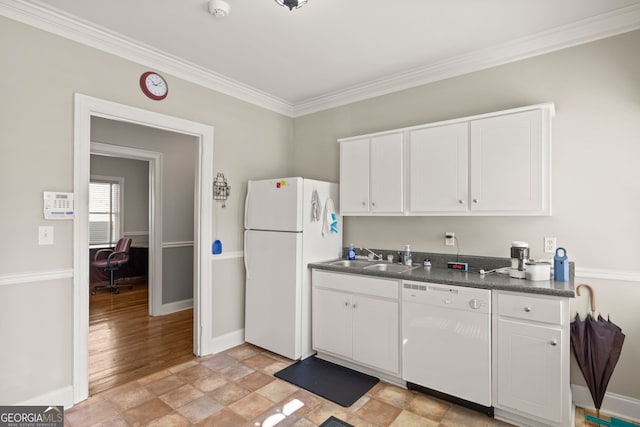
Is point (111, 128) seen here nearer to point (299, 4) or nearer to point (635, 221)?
point (299, 4)

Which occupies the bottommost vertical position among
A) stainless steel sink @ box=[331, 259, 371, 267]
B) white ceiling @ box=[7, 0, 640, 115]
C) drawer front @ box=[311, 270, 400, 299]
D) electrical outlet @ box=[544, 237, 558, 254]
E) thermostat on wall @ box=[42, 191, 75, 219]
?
drawer front @ box=[311, 270, 400, 299]

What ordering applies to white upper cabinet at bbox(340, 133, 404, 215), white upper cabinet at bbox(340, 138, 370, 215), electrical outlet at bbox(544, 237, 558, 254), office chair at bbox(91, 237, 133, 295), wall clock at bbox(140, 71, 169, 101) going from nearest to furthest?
electrical outlet at bbox(544, 237, 558, 254) < wall clock at bbox(140, 71, 169, 101) < white upper cabinet at bbox(340, 133, 404, 215) < white upper cabinet at bbox(340, 138, 370, 215) < office chair at bbox(91, 237, 133, 295)

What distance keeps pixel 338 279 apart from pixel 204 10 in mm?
2310

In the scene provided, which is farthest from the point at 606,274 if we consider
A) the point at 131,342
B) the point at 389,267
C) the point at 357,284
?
the point at 131,342

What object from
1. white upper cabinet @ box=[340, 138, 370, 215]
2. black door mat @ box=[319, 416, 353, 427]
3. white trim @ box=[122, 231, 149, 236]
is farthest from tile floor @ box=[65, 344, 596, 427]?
white trim @ box=[122, 231, 149, 236]

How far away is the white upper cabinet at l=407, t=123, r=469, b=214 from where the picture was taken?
2.70 m

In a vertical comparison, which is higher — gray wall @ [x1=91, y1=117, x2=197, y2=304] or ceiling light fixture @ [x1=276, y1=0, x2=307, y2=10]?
ceiling light fixture @ [x1=276, y1=0, x2=307, y2=10]

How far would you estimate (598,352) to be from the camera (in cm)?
223

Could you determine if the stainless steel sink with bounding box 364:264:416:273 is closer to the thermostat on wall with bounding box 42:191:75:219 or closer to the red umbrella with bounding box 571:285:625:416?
the red umbrella with bounding box 571:285:625:416

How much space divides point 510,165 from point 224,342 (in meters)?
3.06

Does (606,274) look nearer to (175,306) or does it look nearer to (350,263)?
(350,263)

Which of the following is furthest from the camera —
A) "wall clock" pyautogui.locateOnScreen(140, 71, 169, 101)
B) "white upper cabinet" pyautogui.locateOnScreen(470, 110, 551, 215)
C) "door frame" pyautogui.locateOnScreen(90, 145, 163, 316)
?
"door frame" pyautogui.locateOnScreen(90, 145, 163, 316)

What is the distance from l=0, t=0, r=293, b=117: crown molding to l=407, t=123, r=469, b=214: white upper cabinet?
6.25 ft

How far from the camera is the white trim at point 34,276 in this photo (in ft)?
7.06
